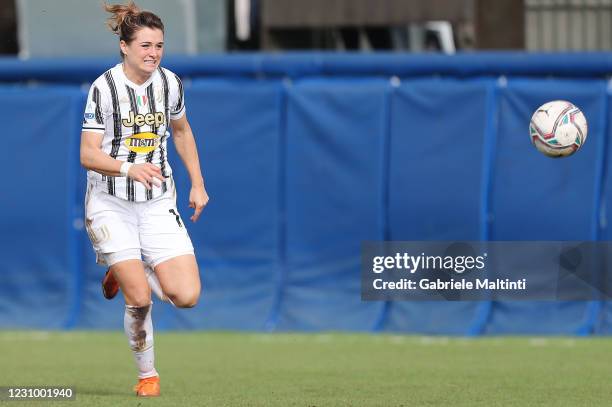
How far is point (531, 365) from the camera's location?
9867 millimetres

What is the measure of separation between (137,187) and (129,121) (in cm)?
38

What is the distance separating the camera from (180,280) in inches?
302

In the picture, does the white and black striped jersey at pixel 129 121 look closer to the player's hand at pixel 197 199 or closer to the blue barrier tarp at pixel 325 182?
the player's hand at pixel 197 199

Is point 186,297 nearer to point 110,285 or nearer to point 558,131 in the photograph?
point 110,285

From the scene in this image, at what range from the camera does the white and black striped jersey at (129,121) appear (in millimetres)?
7578

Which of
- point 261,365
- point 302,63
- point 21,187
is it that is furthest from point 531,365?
point 21,187

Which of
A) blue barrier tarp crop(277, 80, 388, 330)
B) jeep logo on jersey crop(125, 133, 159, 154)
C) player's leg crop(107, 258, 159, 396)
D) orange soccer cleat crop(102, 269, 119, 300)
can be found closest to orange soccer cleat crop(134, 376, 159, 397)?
player's leg crop(107, 258, 159, 396)

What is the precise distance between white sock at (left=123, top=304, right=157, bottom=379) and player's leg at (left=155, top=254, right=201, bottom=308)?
17cm

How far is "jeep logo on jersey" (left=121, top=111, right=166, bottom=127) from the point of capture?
7.61 metres

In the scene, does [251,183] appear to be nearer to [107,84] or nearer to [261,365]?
[261,365]

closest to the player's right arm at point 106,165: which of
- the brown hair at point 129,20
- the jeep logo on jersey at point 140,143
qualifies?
the jeep logo on jersey at point 140,143

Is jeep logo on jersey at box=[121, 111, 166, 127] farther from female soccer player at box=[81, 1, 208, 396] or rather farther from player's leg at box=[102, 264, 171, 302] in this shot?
player's leg at box=[102, 264, 171, 302]

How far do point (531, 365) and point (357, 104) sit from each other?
4276 millimetres

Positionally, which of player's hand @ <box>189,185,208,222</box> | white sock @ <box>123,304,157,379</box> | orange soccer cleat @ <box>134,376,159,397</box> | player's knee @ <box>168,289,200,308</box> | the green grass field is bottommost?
the green grass field
